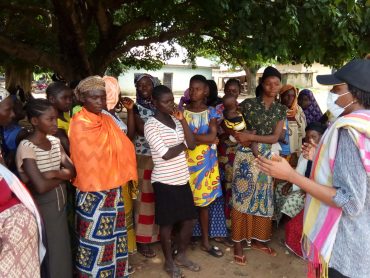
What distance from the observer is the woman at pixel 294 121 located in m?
4.49

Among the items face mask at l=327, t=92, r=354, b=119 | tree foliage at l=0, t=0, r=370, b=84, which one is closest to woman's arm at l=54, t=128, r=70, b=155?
face mask at l=327, t=92, r=354, b=119

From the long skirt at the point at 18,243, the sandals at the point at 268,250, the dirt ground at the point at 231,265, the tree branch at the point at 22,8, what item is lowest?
the dirt ground at the point at 231,265

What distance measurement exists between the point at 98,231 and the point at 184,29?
5.04 meters

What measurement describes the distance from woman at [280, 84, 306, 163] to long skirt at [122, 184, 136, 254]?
2.11 m

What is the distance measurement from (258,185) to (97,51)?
5315 mm

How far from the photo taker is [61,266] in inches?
105

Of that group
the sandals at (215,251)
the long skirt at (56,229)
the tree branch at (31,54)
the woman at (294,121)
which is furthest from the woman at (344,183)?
the tree branch at (31,54)

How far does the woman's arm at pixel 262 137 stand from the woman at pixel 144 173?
35.9 inches

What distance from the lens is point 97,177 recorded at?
273cm

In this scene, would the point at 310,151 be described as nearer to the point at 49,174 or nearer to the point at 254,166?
the point at 254,166

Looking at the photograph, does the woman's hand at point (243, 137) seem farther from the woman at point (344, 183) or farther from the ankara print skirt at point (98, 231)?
the woman at point (344, 183)

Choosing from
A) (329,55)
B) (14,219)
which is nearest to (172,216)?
(14,219)

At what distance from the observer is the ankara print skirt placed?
2.79m

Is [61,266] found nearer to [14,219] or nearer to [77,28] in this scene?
[14,219]
